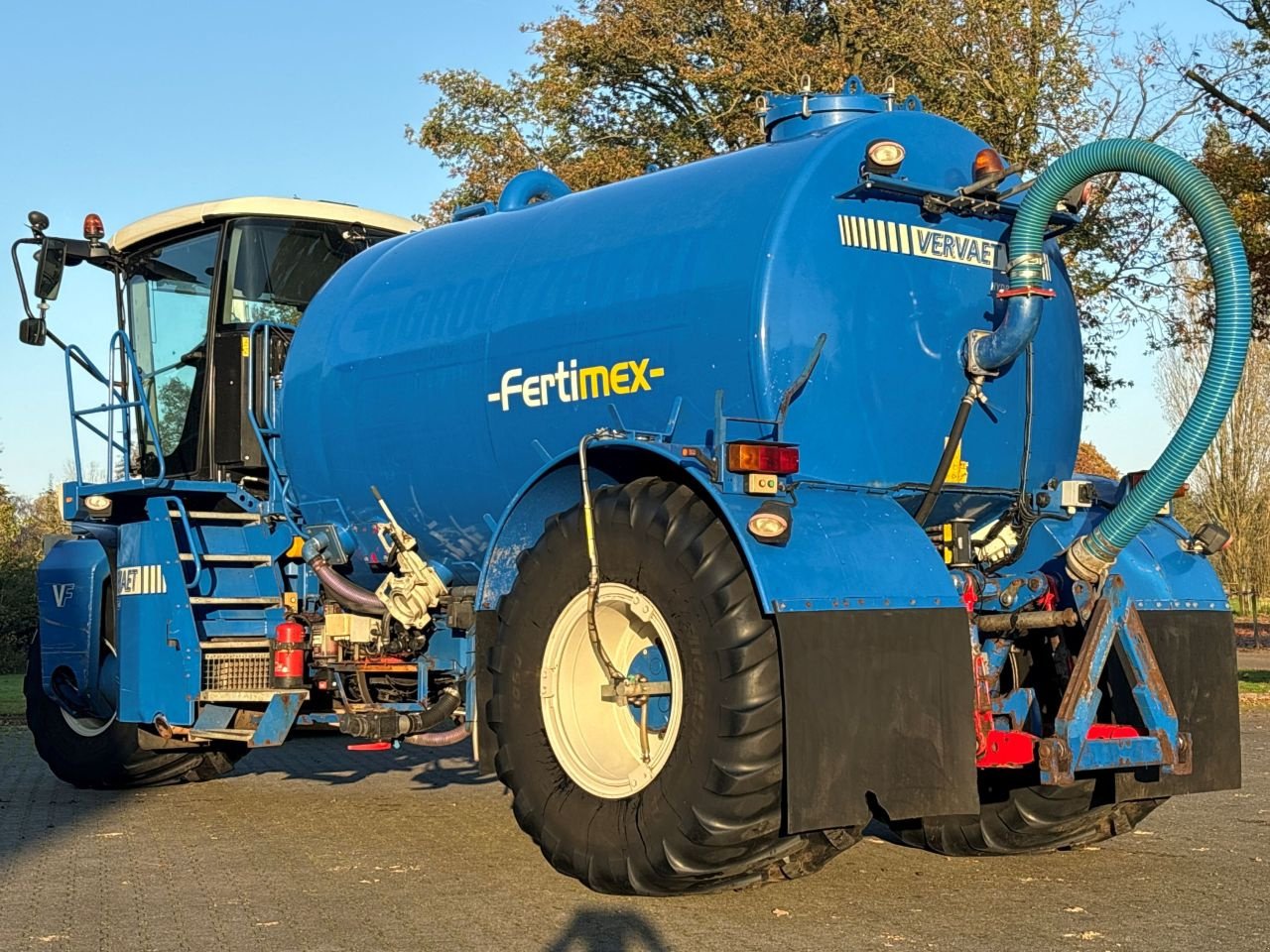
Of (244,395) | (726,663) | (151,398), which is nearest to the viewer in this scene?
(726,663)

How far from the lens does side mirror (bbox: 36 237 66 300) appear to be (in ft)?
31.3

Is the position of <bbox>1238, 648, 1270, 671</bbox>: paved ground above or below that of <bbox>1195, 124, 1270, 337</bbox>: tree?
below

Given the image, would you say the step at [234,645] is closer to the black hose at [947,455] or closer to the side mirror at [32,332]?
the side mirror at [32,332]

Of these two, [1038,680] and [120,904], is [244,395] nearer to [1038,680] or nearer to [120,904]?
[120,904]

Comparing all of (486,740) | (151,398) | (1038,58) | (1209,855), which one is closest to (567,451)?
(486,740)

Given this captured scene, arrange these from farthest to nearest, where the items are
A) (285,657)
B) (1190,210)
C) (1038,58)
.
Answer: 1. (1038,58)
2. (285,657)
3. (1190,210)

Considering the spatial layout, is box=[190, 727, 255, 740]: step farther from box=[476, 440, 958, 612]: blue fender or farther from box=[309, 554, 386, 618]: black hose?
box=[476, 440, 958, 612]: blue fender

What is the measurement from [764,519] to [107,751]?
6.13 metres

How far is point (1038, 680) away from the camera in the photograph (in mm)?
6906

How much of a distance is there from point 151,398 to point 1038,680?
576cm

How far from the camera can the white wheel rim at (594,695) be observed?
6.06 meters

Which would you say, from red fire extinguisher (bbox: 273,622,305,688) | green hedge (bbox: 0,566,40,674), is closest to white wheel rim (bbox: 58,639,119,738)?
red fire extinguisher (bbox: 273,622,305,688)

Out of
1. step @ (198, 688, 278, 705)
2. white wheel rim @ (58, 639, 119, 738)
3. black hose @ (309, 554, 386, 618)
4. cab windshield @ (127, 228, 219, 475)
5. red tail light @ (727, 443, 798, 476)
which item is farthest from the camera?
white wheel rim @ (58, 639, 119, 738)

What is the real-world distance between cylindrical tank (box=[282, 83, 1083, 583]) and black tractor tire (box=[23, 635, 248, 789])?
3.03 m
